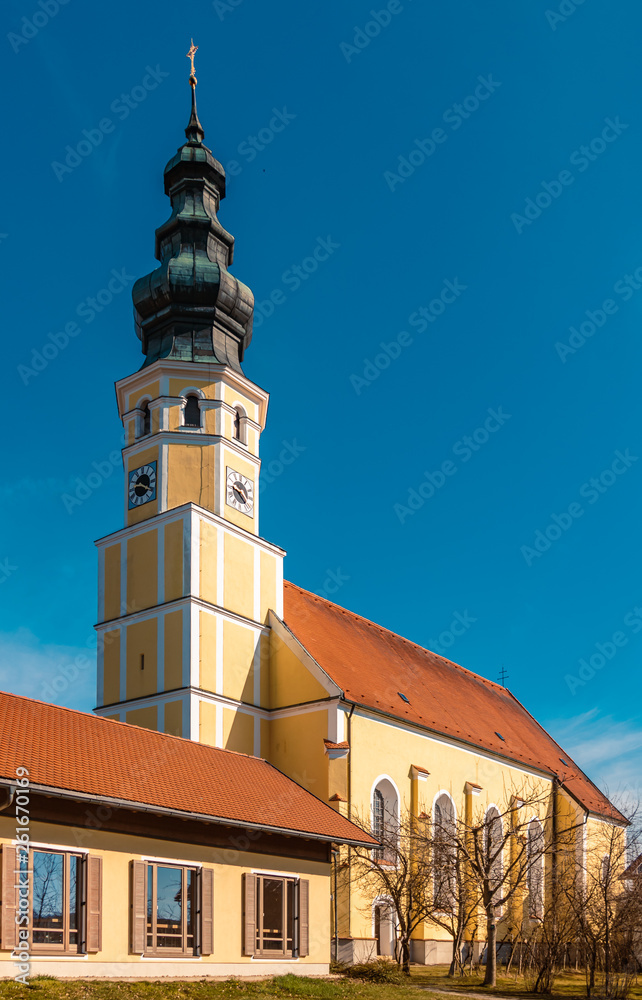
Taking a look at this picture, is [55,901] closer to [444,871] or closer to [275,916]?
[275,916]

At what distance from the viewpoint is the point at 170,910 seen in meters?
17.0

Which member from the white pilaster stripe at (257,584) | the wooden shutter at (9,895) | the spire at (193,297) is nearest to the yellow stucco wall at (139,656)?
the white pilaster stripe at (257,584)

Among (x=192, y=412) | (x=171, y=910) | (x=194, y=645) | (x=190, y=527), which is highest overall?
(x=192, y=412)

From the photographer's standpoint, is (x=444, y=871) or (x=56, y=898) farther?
(x=444, y=871)

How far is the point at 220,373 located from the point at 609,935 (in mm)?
18926

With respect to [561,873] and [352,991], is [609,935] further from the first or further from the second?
[352,991]

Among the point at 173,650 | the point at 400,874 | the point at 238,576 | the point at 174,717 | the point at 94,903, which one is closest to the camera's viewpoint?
the point at 94,903

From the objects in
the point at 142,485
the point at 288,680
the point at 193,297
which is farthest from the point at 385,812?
the point at 193,297

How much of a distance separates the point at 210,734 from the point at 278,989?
11.4 metres

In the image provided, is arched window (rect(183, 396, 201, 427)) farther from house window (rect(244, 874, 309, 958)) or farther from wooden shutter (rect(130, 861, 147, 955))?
wooden shutter (rect(130, 861, 147, 955))

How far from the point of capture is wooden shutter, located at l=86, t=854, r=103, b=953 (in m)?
15.4

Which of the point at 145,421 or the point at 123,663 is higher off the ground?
the point at 145,421

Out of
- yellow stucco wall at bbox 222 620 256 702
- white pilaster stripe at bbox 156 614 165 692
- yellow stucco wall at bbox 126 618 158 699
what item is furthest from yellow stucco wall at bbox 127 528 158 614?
yellow stucco wall at bbox 222 620 256 702

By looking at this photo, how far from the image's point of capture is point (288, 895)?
1952 cm
